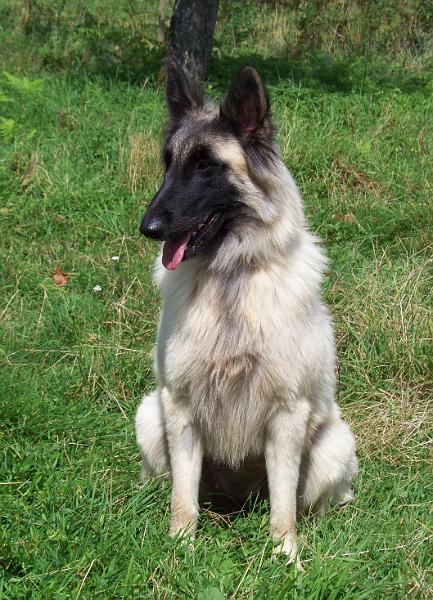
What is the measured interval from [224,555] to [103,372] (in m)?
1.35

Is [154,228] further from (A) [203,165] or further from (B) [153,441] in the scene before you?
(B) [153,441]

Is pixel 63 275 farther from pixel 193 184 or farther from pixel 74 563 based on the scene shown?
pixel 74 563

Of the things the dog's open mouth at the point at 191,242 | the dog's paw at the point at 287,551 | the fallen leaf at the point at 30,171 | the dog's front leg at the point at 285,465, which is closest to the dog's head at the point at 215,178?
the dog's open mouth at the point at 191,242

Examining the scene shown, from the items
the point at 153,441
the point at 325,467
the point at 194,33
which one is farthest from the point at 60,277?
the point at 194,33

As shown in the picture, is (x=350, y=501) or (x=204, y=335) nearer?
(x=204, y=335)

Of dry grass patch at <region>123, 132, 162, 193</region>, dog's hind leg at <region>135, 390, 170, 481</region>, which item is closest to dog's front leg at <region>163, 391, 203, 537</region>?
dog's hind leg at <region>135, 390, 170, 481</region>

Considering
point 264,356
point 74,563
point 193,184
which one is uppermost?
point 193,184

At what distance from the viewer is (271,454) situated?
116 inches

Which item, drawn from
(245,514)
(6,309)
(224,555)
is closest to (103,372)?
(6,309)

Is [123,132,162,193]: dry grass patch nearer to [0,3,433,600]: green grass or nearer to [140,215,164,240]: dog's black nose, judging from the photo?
[0,3,433,600]: green grass

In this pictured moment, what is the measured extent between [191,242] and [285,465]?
917 mm

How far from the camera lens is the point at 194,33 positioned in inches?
286

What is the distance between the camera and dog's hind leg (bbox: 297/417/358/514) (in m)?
3.20

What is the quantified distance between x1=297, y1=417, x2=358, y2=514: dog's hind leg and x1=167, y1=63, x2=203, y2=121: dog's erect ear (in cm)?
143
